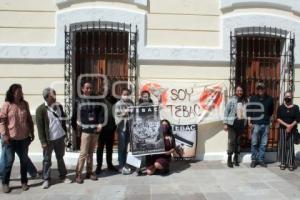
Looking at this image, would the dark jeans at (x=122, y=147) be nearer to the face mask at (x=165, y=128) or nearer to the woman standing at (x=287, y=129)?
the face mask at (x=165, y=128)

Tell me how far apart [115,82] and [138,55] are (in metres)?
0.76

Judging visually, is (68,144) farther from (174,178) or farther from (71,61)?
(174,178)

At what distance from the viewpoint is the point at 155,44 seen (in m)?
9.71

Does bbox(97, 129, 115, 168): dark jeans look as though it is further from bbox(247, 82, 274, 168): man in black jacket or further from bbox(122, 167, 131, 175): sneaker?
bbox(247, 82, 274, 168): man in black jacket

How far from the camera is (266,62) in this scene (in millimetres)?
10211

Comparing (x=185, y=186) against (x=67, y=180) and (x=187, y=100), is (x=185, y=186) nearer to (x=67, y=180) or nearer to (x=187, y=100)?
(x=67, y=180)

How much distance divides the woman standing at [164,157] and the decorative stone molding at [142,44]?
1573 millimetres

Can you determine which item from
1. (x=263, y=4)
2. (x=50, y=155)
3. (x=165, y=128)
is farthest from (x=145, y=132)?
(x=263, y=4)

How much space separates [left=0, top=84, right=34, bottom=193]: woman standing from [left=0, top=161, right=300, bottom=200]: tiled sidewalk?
1.42 ft

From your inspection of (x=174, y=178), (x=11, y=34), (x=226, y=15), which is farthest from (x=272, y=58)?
(x=11, y=34)

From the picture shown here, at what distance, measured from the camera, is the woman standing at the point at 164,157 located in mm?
8578

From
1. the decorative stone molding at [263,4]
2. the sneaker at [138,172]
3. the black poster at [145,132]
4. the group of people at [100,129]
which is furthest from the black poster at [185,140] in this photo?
the decorative stone molding at [263,4]

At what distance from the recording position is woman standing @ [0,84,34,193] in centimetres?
737

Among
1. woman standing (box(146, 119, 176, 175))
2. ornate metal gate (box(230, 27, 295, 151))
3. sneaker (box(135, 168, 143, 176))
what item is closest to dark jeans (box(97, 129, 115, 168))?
sneaker (box(135, 168, 143, 176))
